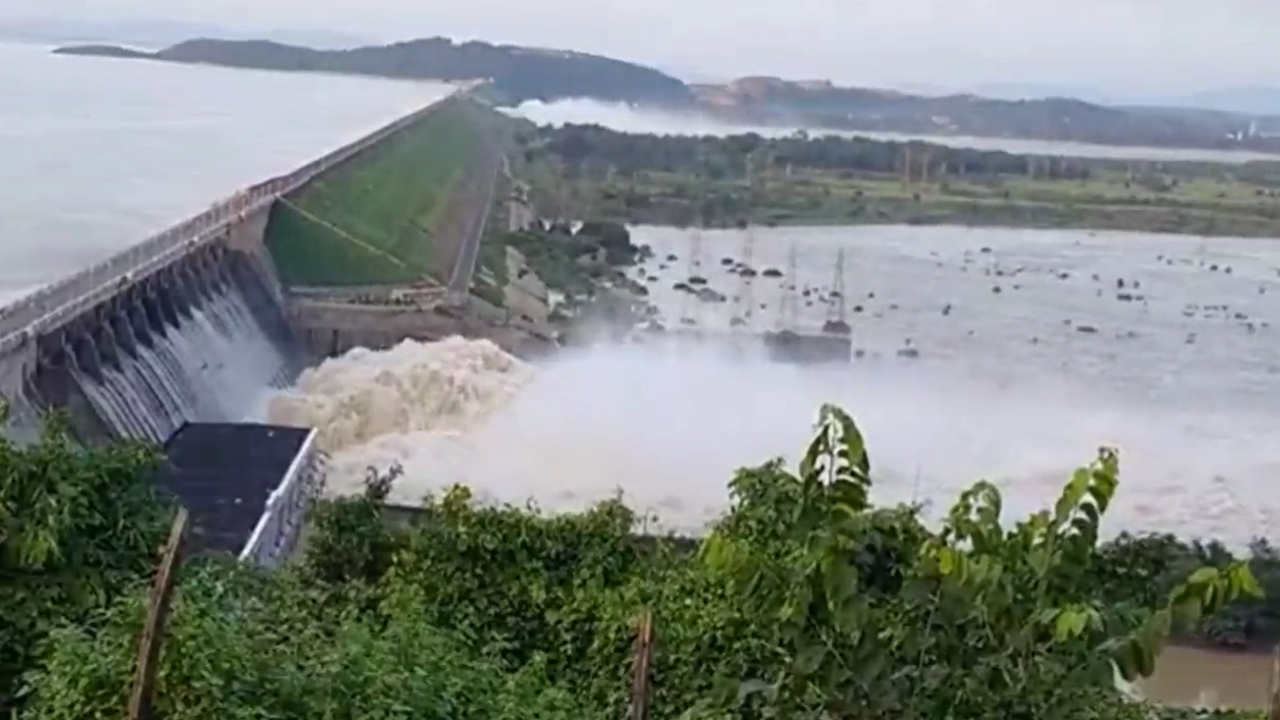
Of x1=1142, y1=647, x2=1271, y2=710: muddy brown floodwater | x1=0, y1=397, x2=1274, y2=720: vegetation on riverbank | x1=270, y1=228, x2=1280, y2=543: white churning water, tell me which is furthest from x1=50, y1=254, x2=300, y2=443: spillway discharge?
x1=1142, y1=647, x2=1271, y2=710: muddy brown floodwater

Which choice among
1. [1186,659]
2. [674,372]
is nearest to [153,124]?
[674,372]

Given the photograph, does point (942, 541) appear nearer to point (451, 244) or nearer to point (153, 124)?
point (451, 244)

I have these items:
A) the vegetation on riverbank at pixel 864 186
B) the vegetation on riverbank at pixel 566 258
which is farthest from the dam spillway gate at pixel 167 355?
the vegetation on riverbank at pixel 864 186

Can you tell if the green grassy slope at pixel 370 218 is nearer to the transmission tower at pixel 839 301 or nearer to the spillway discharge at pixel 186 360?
the spillway discharge at pixel 186 360

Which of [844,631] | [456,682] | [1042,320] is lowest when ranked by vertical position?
[1042,320]

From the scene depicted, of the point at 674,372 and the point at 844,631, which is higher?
the point at 844,631

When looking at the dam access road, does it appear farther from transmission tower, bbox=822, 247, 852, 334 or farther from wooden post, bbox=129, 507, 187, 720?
wooden post, bbox=129, 507, 187, 720

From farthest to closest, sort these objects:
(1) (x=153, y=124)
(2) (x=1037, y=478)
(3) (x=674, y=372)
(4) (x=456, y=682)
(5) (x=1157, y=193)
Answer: (1) (x=153, y=124), (5) (x=1157, y=193), (3) (x=674, y=372), (2) (x=1037, y=478), (4) (x=456, y=682)
